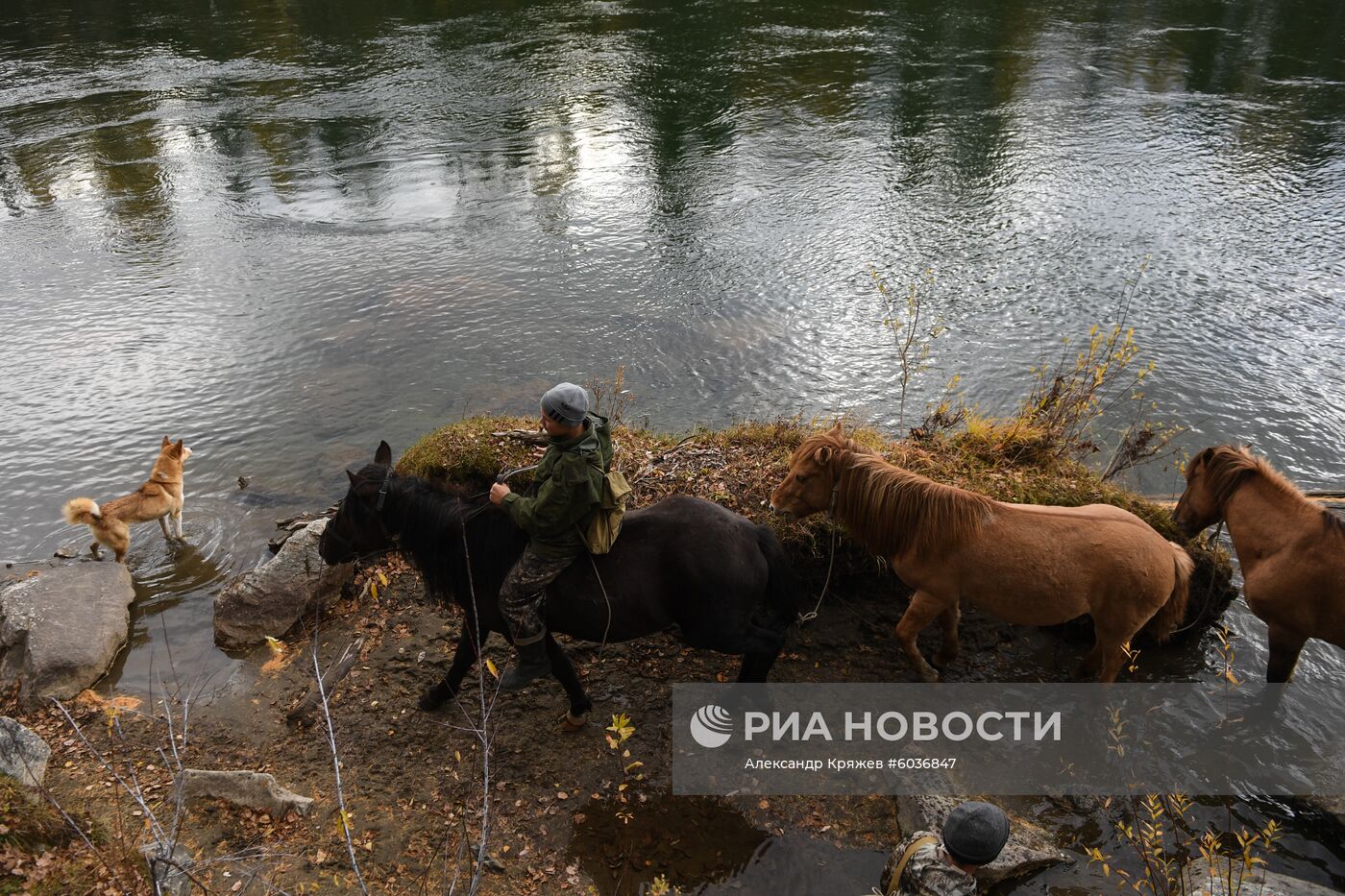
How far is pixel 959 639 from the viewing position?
7.43 m

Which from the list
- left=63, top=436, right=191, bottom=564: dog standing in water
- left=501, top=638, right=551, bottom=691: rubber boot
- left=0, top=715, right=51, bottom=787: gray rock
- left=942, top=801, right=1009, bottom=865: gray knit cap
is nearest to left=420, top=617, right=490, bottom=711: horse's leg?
left=501, top=638, right=551, bottom=691: rubber boot

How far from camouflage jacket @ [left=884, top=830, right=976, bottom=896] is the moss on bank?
3288 mm

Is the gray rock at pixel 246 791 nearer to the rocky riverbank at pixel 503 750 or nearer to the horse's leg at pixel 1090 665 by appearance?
the rocky riverbank at pixel 503 750

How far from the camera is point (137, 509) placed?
30.2ft

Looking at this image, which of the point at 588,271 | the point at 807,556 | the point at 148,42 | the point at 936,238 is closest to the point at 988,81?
the point at 936,238

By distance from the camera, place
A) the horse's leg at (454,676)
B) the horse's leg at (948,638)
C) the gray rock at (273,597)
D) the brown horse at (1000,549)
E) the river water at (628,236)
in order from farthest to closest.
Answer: the river water at (628,236), the gray rock at (273,597), the horse's leg at (948,638), the horse's leg at (454,676), the brown horse at (1000,549)

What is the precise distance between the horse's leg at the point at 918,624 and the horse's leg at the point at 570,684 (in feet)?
8.74

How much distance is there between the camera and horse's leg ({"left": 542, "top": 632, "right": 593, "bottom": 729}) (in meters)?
6.38

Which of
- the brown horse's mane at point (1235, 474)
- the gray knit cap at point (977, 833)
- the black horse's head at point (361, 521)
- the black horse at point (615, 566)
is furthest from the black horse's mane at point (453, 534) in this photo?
the brown horse's mane at point (1235, 474)

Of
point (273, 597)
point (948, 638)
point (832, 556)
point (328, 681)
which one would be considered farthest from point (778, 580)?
point (273, 597)

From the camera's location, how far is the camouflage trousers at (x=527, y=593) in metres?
5.99

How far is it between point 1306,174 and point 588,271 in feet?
52.7

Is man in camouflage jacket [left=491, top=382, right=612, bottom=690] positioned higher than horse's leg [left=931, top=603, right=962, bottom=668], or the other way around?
man in camouflage jacket [left=491, top=382, right=612, bottom=690]

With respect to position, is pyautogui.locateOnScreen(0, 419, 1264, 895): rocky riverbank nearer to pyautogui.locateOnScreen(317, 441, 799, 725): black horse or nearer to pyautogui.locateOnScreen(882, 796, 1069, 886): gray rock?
pyautogui.locateOnScreen(882, 796, 1069, 886): gray rock
